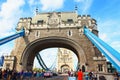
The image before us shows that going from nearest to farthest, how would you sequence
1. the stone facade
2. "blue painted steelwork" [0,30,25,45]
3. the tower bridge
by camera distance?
"blue painted steelwork" [0,30,25,45]
the tower bridge
the stone facade

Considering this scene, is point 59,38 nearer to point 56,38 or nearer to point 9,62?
point 56,38

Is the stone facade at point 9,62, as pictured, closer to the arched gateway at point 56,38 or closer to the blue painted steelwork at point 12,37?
the arched gateway at point 56,38

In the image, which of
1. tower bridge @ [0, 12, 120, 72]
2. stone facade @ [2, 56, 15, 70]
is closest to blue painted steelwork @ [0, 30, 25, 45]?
tower bridge @ [0, 12, 120, 72]

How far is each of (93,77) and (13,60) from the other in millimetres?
17393

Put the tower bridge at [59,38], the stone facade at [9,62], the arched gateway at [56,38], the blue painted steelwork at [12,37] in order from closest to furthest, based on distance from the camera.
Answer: the blue painted steelwork at [12,37]
the tower bridge at [59,38]
the arched gateway at [56,38]
the stone facade at [9,62]

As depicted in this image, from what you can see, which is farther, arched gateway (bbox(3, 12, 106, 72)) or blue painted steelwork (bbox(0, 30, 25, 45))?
arched gateway (bbox(3, 12, 106, 72))

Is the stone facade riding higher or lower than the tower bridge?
lower

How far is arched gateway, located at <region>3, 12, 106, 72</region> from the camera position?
107 feet

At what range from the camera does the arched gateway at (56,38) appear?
3247 cm

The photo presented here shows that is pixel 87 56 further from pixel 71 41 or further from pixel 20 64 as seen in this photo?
pixel 20 64

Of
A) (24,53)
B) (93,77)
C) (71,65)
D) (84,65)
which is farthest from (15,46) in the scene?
(71,65)

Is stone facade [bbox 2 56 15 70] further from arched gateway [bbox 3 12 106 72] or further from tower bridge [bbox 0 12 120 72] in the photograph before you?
arched gateway [bbox 3 12 106 72]

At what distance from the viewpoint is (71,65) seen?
84250mm

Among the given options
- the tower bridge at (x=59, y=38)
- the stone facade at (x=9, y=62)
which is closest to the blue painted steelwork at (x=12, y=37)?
the tower bridge at (x=59, y=38)
